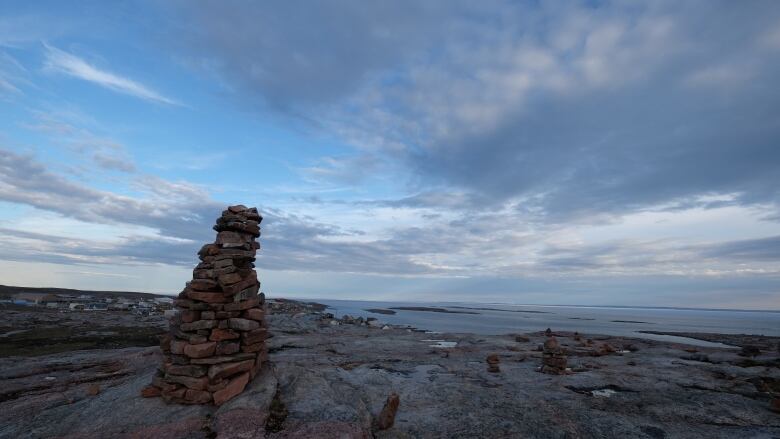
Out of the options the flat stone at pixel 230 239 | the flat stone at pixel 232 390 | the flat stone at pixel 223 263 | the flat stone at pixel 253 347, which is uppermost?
the flat stone at pixel 230 239

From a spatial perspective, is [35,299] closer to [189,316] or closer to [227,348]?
[189,316]

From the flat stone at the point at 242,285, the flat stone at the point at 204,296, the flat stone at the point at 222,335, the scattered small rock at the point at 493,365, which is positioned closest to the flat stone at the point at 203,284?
the flat stone at the point at 204,296

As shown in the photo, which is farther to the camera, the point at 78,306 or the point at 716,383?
the point at 78,306

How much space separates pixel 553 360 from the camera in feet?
66.5

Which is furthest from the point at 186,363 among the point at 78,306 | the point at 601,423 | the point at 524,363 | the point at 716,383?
the point at 78,306

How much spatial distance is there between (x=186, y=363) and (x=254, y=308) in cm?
310

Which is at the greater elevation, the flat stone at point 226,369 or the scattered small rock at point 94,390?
the flat stone at point 226,369

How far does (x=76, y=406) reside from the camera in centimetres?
1437

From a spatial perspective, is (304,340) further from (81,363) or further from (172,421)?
(172,421)

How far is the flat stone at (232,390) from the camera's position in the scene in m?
13.7

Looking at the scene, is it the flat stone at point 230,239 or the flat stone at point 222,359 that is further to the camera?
the flat stone at point 230,239

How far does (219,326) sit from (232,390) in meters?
2.36

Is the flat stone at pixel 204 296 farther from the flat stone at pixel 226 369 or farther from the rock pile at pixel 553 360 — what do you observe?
the rock pile at pixel 553 360

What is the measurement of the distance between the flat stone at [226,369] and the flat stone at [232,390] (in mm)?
241
